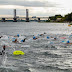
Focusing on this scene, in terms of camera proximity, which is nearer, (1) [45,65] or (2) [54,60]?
(1) [45,65]

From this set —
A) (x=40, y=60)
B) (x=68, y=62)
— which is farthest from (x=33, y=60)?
(x=68, y=62)

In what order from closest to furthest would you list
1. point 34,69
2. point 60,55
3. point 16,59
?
point 34,69
point 16,59
point 60,55

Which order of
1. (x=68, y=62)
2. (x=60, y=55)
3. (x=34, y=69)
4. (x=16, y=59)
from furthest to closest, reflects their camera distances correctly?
1. (x=60, y=55)
2. (x=16, y=59)
3. (x=68, y=62)
4. (x=34, y=69)

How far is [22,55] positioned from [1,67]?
527 centimetres

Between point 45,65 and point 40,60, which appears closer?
point 45,65

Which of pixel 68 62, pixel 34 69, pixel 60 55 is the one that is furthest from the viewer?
pixel 60 55

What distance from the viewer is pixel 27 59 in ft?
70.7

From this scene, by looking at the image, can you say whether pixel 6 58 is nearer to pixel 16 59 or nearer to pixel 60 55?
pixel 16 59

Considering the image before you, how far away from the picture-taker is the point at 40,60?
21.0 m

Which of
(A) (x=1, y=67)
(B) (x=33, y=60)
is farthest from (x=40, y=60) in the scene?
(A) (x=1, y=67)

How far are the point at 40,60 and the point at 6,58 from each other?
11.8 ft

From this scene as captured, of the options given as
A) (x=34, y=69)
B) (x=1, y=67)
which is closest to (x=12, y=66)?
(x=1, y=67)

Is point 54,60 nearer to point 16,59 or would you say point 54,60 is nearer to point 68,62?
point 68,62

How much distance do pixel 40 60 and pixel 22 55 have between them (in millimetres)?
3212
